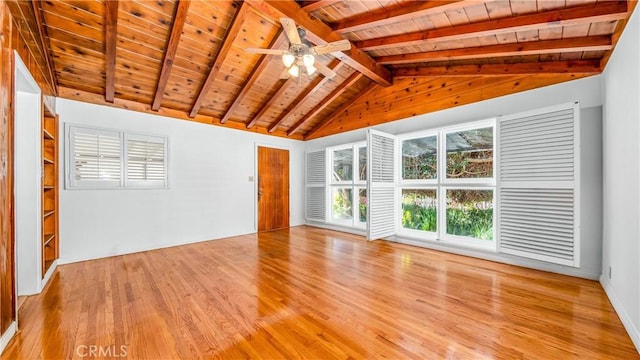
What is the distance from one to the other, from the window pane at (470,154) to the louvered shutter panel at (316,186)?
9.86 ft

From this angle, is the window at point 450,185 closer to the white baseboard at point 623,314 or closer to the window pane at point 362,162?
the window pane at point 362,162

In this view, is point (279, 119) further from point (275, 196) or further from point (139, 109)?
point (139, 109)

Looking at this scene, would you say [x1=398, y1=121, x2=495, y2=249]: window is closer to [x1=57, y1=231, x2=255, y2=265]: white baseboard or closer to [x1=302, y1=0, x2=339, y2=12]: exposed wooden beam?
[x1=302, y1=0, x2=339, y2=12]: exposed wooden beam

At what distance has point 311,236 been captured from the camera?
5.40 metres

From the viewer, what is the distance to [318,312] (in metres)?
2.26

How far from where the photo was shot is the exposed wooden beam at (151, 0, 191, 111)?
2729 mm

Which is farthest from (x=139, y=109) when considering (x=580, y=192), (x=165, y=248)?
(x=580, y=192)

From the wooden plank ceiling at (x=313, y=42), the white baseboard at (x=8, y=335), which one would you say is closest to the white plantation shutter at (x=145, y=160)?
the wooden plank ceiling at (x=313, y=42)

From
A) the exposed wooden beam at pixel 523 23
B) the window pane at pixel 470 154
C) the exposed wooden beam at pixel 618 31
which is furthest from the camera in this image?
the window pane at pixel 470 154

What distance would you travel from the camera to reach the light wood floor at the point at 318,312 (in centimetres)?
177

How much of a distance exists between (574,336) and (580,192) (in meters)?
1.84

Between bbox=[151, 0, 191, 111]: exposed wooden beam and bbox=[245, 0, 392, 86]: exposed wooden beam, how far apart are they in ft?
2.50

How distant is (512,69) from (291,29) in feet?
10.1

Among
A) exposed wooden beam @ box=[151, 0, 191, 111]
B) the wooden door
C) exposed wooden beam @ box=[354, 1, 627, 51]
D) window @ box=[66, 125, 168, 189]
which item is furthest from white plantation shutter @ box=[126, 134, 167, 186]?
exposed wooden beam @ box=[354, 1, 627, 51]
